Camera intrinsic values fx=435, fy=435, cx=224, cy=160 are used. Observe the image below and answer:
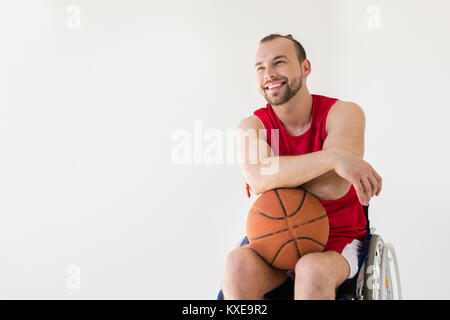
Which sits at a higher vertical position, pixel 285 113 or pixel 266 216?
pixel 285 113

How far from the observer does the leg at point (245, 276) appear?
4.75 ft

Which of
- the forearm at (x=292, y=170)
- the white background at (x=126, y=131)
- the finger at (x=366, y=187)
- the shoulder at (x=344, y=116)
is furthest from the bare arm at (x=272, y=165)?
the white background at (x=126, y=131)

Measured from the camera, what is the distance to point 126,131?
3.44 m

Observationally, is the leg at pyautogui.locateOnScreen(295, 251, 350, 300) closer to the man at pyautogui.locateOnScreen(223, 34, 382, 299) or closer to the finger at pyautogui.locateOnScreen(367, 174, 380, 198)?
the man at pyautogui.locateOnScreen(223, 34, 382, 299)

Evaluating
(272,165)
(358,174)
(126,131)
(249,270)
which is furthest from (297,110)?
(126,131)

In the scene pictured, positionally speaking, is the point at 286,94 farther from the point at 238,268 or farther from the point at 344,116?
the point at 238,268

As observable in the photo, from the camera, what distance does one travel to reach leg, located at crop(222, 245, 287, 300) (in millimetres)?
1448

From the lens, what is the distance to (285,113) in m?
1.82

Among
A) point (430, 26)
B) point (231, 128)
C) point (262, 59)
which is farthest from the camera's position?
point (231, 128)

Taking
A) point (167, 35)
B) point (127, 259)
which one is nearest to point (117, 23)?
point (167, 35)

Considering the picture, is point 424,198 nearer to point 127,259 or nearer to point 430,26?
point 430,26

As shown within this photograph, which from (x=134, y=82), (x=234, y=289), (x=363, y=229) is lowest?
(x=234, y=289)

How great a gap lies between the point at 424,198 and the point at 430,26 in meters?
1.13

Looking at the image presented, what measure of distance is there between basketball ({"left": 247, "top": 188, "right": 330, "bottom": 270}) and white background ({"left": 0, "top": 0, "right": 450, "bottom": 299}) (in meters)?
1.82
